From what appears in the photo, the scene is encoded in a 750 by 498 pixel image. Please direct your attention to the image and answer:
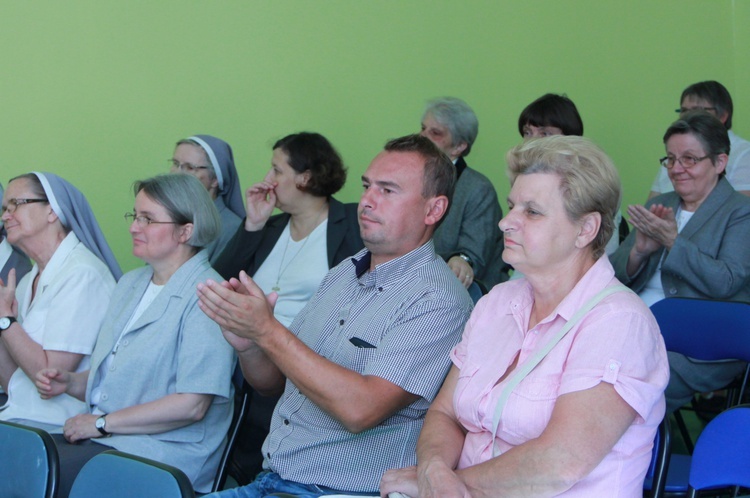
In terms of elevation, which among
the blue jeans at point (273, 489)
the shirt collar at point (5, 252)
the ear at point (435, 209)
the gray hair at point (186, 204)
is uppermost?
the ear at point (435, 209)

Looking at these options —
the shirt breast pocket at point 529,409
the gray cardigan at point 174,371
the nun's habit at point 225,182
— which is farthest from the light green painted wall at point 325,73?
the shirt breast pocket at point 529,409

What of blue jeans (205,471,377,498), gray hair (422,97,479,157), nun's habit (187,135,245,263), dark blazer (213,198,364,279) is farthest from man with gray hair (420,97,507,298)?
blue jeans (205,471,377,498)

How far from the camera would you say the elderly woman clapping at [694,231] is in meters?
3.24

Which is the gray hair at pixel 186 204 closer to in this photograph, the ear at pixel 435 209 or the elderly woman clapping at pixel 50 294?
the elderly woman clapping at pixel 50 294

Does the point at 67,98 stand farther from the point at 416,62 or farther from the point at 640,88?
the point at 640,88

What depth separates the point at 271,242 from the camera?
3.76 meters

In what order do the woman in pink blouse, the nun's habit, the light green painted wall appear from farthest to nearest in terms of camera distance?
the light green painted wall, the nun's habit, the woman in pink blouse

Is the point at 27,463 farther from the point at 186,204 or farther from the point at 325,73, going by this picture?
the point at 325,73

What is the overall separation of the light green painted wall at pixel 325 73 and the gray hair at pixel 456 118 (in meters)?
0.69

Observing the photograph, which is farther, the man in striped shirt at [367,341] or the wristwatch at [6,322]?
the wristwatch at [6,322]

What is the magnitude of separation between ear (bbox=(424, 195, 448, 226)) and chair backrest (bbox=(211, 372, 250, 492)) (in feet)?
2.64

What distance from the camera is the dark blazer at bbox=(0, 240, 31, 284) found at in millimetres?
3902

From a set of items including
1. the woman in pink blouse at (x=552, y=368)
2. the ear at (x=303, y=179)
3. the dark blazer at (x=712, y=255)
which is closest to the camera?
the woman in pink blouse at (x=552, y=368)

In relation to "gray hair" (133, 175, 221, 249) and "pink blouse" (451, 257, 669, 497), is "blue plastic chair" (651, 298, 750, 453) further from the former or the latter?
"gray hair" (133, 175, 221, 249)
